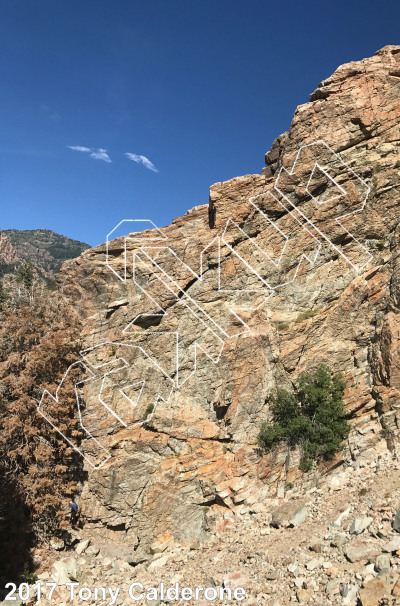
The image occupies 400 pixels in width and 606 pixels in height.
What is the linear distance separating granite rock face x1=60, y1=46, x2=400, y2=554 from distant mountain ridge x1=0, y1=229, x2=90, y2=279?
11489 centimetres

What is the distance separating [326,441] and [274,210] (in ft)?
36.9

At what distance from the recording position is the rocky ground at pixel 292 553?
9.22 m

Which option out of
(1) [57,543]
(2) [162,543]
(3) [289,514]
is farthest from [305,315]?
(1) [57,543]

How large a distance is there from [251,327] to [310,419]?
488cm

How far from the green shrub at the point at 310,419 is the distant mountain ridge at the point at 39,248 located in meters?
121

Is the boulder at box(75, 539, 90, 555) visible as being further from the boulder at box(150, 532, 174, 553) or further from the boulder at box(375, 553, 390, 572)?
the boulder at box(375, 553, 390, 572)

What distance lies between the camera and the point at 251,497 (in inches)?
603

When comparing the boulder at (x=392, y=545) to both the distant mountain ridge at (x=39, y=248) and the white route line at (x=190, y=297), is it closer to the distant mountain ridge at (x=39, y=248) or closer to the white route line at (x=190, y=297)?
the white route line at (x=190, y=297)

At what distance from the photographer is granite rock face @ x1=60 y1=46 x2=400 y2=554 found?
51.8 ft

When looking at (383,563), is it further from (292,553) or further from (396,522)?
(292,553)

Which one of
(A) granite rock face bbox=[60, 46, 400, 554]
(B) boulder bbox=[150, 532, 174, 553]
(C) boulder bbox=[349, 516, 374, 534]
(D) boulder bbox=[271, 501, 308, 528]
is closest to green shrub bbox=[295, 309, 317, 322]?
(A) granite rock face bbox=[60, 46, 400, 554]

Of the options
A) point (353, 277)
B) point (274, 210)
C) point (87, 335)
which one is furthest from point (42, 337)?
point (353, 277)

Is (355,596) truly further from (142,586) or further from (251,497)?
(142,586)

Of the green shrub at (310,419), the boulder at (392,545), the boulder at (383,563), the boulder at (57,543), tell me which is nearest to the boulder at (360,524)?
the boulder at (392,545)
